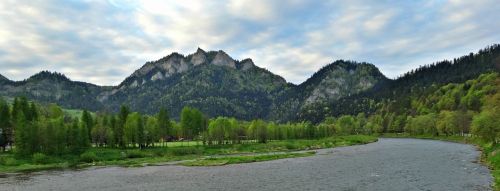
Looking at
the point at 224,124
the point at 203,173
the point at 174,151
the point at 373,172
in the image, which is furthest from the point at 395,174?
the point at 224,124

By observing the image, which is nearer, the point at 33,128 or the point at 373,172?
the point at 373,172

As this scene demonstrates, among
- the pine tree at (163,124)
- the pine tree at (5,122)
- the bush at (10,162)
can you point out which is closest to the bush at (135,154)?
the pine tree at (163,124)

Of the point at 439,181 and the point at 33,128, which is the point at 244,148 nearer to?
the point at 33,128

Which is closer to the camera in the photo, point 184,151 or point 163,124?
point 184,151

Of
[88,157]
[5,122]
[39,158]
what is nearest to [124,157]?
[88,157]

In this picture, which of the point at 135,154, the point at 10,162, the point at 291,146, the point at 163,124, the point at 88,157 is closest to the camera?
the point at 10,162

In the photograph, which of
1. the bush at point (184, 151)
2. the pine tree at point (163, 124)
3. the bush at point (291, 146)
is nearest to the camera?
the bush at point (184, 151)

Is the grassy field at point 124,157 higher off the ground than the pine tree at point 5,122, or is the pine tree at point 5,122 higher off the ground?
the pine tree at point 5,122

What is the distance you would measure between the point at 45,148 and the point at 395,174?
323 feet

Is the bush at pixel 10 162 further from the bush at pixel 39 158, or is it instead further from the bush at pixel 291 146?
the bush at pixel 291 146

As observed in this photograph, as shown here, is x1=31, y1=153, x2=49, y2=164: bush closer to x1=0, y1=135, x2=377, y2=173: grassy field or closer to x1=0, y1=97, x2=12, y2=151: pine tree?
x1=0, y1=135, x2=377, y2=173: grassy field

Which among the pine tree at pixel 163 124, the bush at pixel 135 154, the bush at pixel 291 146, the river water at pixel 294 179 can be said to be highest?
the pine tree at pixel 163 124

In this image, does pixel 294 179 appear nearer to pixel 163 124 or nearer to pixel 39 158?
pixel 39 158

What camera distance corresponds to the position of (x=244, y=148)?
535 feet
